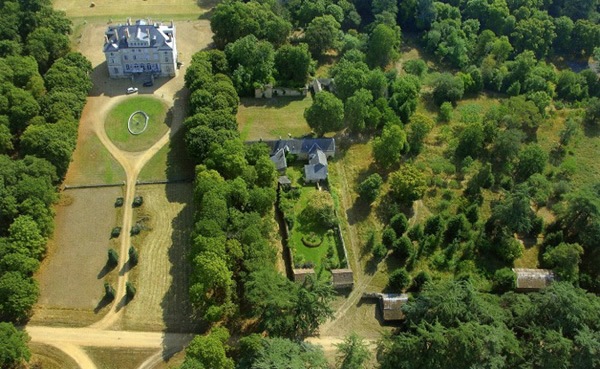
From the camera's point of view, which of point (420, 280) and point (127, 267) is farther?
point (127, 267)

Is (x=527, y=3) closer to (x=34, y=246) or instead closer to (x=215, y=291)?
(x=215, y=291)

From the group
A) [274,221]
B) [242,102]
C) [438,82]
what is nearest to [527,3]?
[438,82]

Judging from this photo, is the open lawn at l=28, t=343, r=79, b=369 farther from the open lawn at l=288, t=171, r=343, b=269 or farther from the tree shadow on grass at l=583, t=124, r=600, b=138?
the tree shadow on grass at l=583, t=124, r=600, b=138

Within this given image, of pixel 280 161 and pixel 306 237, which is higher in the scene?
pixel 280 161

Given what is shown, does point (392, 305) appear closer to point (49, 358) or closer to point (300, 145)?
point (300, 145)

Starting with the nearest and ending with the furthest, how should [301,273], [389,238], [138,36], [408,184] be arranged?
[301,273]
[389,238]
[408,184]
[138,36]

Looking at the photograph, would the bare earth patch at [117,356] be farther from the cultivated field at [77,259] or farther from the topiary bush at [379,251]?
the topiary bush at [379,251]

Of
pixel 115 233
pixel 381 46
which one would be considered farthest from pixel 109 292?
pixel 381 46
